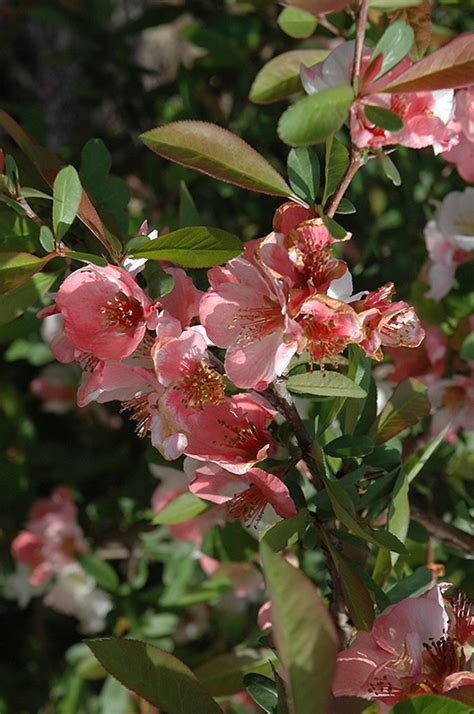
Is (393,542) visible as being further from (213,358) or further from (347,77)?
(347,77)

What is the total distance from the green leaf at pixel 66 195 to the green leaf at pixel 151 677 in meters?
0.33

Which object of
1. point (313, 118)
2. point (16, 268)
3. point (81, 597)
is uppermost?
point (313, 118)

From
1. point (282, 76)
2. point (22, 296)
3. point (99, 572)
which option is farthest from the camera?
point (99, 572)

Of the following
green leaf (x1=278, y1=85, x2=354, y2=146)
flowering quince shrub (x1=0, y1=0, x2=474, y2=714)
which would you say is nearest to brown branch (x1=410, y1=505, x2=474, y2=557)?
flowering quince shrub (x1=0, y1=0, x2=474, y2=714)

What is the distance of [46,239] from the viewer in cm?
69

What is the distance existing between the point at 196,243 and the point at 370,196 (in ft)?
2.81

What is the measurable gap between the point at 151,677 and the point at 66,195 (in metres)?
0.38

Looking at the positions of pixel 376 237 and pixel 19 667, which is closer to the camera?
pixel 376 237

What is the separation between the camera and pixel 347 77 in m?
0.71

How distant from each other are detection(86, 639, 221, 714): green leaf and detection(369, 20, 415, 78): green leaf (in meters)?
0.50

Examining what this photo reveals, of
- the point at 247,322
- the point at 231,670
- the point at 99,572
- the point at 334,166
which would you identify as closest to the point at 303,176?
the point at 334,166

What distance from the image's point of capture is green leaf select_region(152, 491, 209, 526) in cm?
95

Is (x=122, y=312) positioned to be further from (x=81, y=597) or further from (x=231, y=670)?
(x=81, y=597)

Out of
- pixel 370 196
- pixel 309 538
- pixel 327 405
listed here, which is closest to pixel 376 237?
pixel 370 196
